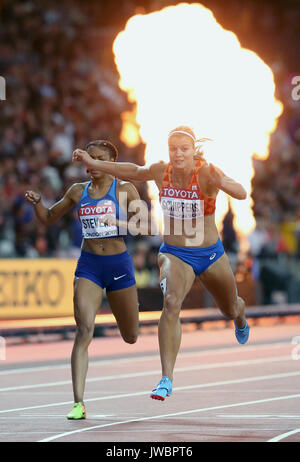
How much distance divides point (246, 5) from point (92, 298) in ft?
104

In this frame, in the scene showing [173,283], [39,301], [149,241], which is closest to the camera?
[173,283]

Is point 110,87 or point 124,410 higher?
point 110,87

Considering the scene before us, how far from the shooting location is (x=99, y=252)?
36.1 ft

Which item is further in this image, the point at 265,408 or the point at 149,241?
the point at 149,241

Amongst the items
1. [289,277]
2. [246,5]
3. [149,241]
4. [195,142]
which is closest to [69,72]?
[149,241]

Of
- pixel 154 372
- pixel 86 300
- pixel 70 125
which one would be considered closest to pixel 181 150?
pixel 86 300

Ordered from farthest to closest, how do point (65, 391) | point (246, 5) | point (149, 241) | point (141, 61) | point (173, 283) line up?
point (246, 5) < point (141, 61) < point (149, 241) < point (65, 391) < point (173, 283)

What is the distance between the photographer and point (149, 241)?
2644cm

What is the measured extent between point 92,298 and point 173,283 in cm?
81

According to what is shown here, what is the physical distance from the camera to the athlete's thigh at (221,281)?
11.1 metres

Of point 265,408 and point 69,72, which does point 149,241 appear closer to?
point 69,72

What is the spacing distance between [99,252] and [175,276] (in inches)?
32.2

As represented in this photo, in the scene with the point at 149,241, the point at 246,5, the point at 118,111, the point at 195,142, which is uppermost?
the point at 246,5

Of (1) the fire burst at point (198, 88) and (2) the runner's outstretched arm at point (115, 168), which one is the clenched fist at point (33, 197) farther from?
(1) the fire burst at point (198, 88)
